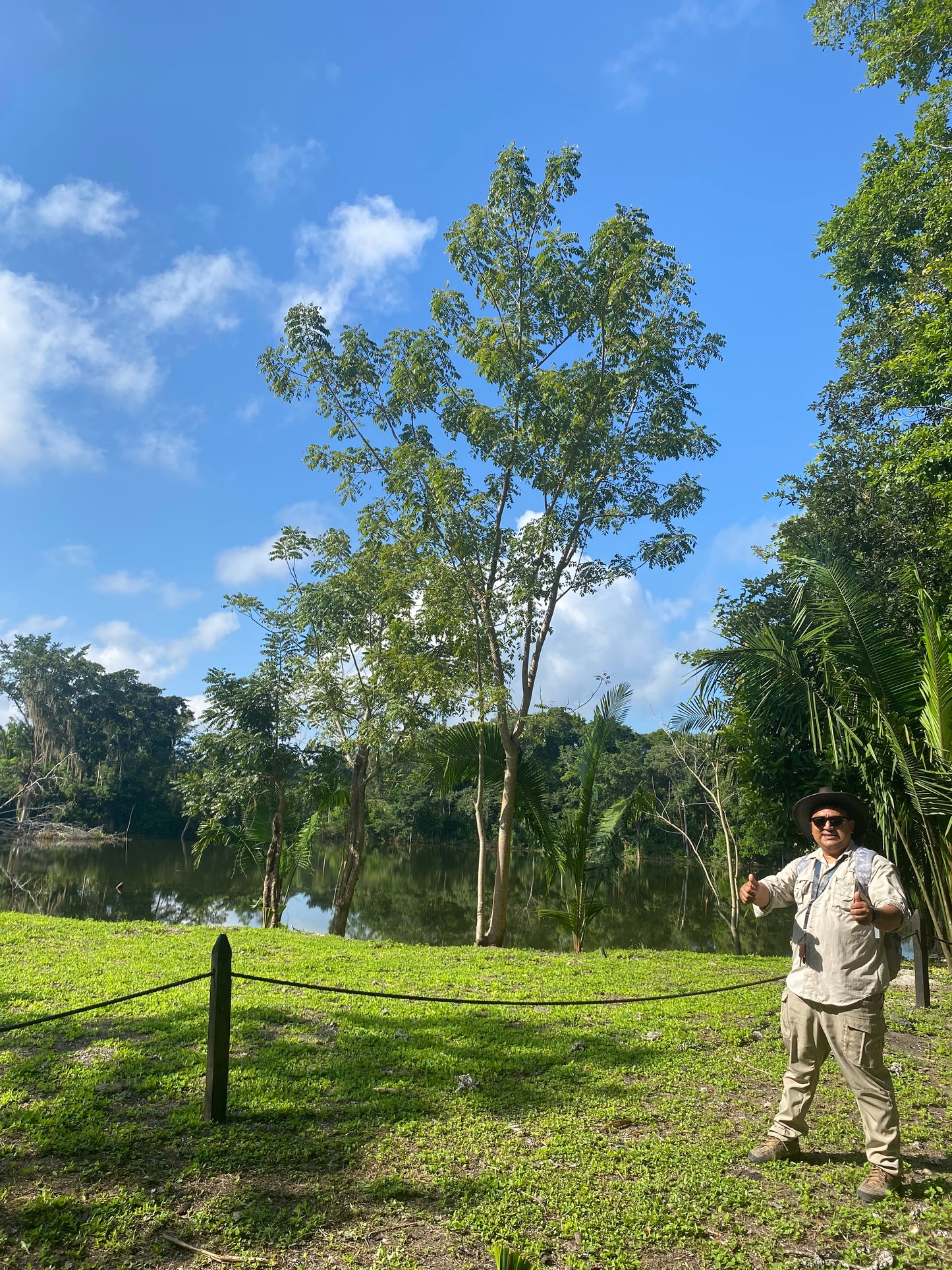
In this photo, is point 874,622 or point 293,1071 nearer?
point 293,1071

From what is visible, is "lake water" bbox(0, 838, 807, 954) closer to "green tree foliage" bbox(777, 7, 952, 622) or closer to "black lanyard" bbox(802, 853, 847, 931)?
"green tree foliage" bbox(777, 7, 952, 622)

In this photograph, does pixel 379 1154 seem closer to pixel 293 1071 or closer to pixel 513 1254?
pixel 293 1071

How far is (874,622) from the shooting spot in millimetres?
7891

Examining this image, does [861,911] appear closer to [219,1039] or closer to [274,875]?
[219,1039]

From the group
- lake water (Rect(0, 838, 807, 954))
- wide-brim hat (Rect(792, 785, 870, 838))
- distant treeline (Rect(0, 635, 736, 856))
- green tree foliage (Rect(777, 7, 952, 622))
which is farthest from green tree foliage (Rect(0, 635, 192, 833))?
wide-brim hat (Rect(792, 785, 870, 838))

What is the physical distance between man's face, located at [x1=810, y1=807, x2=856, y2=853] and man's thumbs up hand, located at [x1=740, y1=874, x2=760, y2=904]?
0.42 meters

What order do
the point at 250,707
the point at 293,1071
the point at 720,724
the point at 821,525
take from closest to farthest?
the point at 293,1071 → the point at 720,724 → the point at 821,525 → the point at 250,707

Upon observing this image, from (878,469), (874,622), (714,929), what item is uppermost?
(878,469)

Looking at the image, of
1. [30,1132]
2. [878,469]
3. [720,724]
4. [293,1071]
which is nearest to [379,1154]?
[293,1071]

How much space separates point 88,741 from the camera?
54.6 metres

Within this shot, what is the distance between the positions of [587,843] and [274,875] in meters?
6.70

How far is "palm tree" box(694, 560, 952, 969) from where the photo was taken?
6980 mm

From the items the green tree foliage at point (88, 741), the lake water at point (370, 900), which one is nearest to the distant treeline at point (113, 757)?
the green tree foliage at point (88, 741)

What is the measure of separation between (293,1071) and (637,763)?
141 ft
